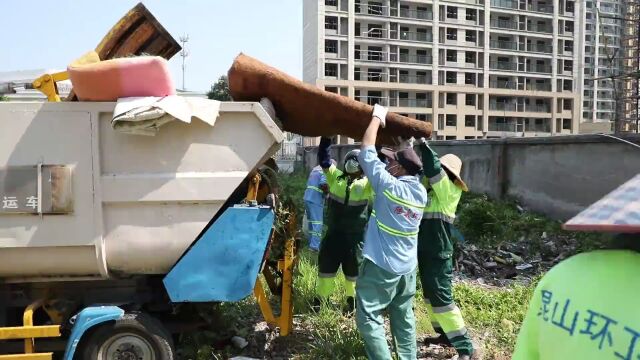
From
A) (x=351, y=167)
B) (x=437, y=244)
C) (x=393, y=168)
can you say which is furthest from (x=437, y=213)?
(x=351, y=167)

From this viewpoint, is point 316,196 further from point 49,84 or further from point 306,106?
point 49,84

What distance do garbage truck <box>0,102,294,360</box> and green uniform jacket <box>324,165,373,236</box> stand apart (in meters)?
2.07

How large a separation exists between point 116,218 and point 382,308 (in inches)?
71.0

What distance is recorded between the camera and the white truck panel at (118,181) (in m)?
3.15

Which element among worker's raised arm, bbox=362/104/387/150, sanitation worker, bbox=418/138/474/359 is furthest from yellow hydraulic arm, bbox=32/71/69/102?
sanitation worker, bbox=418/138/474/359

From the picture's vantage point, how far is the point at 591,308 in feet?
3.62

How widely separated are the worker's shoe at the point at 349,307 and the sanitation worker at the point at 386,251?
1.31m

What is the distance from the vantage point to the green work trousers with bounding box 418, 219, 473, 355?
14.0 ft

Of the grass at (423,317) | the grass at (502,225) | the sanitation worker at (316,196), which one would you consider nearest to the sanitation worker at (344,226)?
the grass at (423,317)

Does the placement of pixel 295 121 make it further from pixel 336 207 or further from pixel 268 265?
pixel 336 207

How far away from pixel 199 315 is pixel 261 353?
2.21 feet

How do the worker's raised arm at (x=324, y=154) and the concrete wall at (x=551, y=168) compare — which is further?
the concrete wall at (x=551, y=168)

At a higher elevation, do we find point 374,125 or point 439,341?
point 374,125

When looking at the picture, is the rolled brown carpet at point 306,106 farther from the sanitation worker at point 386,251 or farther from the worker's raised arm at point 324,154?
the worker's raised arm at point 324,154
